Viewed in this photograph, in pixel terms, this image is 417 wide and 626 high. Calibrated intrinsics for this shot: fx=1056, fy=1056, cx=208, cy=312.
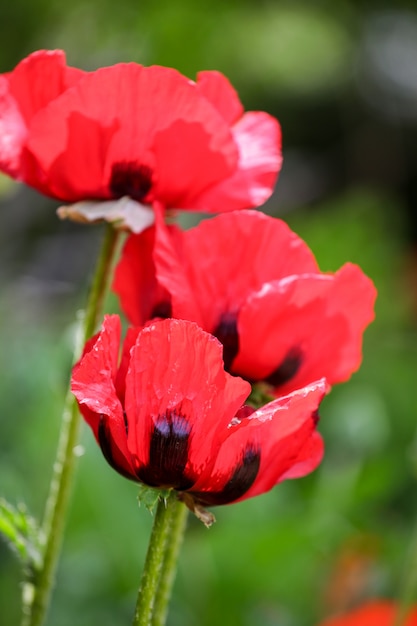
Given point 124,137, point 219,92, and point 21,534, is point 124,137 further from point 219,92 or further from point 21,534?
point 21,534

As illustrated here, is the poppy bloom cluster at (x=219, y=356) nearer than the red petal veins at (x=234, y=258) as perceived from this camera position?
Yes

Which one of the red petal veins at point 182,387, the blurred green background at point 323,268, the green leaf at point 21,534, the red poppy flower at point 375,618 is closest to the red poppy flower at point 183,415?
the red petal veins at point 182,387

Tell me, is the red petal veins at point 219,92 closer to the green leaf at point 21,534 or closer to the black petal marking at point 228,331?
the black petal marking at point 228,331

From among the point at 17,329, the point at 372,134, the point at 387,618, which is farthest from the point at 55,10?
the point at 372,134

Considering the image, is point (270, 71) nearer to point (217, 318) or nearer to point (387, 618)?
point (387, 618)

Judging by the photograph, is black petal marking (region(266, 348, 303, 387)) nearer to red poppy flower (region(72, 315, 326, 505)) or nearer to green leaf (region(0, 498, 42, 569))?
red poppy flower (region(72, 315, 326, 505))
